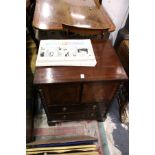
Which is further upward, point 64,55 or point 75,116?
point 64,55

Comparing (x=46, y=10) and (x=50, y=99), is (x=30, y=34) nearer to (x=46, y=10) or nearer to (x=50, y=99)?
(x=46, y=10)

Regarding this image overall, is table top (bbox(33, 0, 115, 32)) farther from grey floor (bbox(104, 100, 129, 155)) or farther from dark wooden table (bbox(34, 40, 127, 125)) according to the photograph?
grey floor (bbox(104, 100, 129, 155))

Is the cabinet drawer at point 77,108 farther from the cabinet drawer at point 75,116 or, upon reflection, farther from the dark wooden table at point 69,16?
the dark wooden table at point 69,16

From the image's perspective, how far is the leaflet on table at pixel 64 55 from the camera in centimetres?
100

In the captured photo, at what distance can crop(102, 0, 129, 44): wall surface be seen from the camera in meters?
1.63

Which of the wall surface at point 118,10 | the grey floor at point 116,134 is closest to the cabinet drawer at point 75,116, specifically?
the grey floor at point 116,134

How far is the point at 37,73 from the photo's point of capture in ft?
3.23

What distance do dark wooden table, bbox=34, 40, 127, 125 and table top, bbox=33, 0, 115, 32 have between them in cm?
28

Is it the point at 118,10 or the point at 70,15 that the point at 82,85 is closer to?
the point at 70,15

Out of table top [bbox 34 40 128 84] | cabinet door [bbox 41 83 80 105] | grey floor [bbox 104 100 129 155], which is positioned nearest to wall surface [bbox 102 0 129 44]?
table top [bbox 34 40 128 84]

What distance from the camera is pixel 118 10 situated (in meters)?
1.69

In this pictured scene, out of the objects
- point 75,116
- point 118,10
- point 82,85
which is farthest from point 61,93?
point 118,10

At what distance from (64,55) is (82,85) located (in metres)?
0.22
